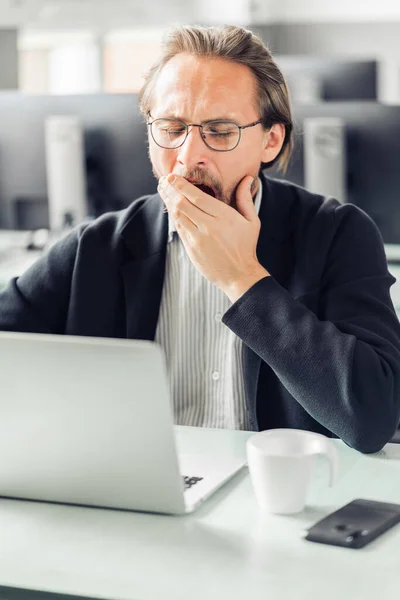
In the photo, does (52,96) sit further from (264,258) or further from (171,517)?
(171,517)

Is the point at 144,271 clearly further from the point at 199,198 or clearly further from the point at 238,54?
the point at 238,54

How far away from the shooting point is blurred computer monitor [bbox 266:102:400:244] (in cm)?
271

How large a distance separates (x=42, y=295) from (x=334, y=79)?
2687 millimetres

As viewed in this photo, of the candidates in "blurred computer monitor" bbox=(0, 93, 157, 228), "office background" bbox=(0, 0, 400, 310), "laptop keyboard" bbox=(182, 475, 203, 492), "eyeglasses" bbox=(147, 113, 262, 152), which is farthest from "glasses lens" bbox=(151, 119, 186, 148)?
"blurred computer monitor" bbox=(0, 93, 157, 228)

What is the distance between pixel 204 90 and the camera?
A: 157 centimetres

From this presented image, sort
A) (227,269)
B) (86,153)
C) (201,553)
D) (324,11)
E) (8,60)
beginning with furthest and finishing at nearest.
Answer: (324,11) → (8,60) → (86,153) → (227,269) → (201,553)

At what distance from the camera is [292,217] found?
167 centimetres

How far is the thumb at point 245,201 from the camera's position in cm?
157

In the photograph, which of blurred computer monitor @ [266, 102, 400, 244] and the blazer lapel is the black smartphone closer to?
the blazer lapel

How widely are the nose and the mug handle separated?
556 millimetres

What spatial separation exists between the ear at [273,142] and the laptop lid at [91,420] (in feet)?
2.41

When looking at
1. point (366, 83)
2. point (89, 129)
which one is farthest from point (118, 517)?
point (366, 83)

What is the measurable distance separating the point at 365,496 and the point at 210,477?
19 centimetres

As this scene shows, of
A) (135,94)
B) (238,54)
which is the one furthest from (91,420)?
(135,94)
